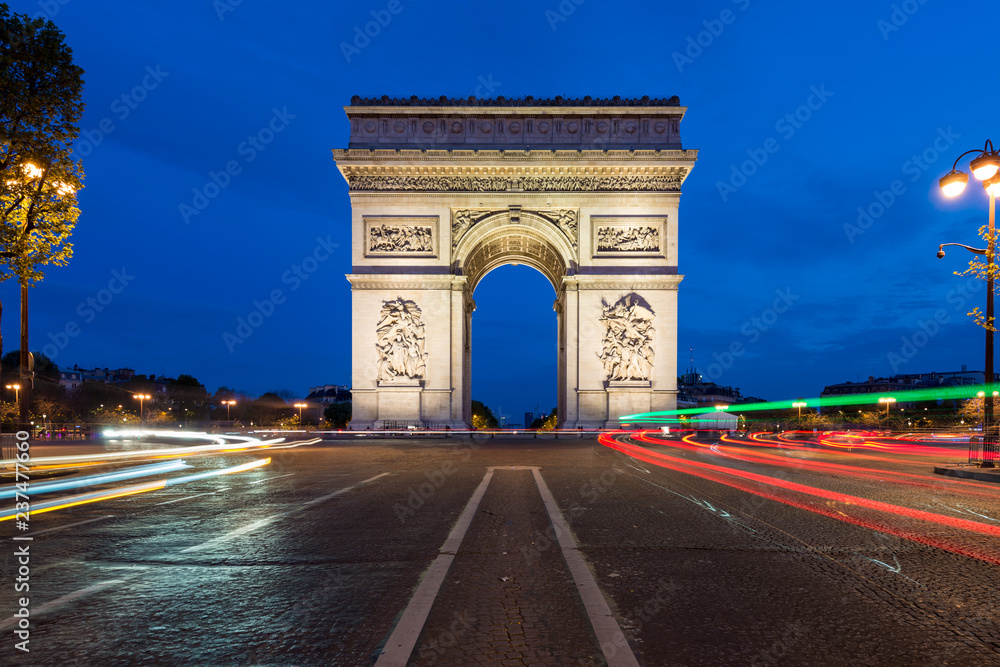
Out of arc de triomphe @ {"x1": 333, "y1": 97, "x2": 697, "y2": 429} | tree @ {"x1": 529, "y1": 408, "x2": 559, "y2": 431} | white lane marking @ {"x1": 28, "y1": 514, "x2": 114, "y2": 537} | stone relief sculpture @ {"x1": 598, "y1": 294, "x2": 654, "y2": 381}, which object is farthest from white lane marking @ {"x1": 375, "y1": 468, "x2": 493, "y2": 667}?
tree @ {"x1": 529, "y1": 408, "x2": 559, "y2": 431}

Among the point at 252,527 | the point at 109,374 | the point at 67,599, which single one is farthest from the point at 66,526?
the point at 109,374

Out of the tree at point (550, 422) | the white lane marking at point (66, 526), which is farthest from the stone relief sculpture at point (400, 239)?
the white lane marking at point (66, 526)

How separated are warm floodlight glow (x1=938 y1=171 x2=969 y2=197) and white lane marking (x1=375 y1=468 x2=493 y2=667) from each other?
11.8 m

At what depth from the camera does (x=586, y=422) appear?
97.9ft

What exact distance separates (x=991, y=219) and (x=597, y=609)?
13.9 meters

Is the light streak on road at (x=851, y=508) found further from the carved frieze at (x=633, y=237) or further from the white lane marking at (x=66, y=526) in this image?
the carved frieze at (x=633, y=237)

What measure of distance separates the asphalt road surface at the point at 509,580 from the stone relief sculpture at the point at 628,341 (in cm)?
2134

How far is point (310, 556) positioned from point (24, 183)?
378 inches

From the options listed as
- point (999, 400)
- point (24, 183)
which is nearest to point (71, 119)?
point (24, 183)

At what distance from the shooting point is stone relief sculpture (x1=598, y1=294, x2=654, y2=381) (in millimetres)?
29781

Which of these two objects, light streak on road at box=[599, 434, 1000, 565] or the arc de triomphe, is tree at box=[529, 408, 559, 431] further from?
light streak on road at box=[599, 434, 1000, 565]

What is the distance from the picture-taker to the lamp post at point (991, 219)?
37.7 feet

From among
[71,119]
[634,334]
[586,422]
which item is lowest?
[586,422]

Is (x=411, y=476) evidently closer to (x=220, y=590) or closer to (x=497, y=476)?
(x=497, y=476)
